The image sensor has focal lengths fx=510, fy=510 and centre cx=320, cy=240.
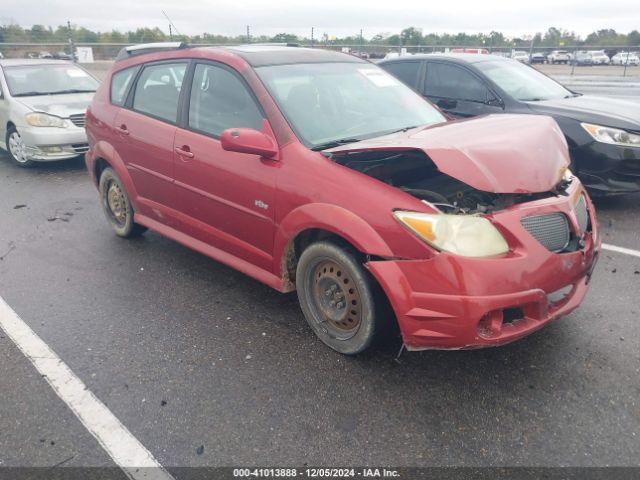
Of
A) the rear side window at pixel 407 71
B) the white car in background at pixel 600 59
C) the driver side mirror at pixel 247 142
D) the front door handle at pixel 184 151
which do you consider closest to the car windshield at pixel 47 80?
the rear side window at pixel 407 71

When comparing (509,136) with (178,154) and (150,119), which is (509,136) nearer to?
(178,154)

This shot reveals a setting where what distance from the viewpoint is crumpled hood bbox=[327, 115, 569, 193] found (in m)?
2.56

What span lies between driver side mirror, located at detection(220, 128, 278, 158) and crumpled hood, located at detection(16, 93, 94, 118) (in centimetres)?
595

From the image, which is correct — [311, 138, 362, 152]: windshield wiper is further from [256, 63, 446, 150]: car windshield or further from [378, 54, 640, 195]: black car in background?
[378, 54, 640, 195]: black car in background

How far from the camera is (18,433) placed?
2.46 meters

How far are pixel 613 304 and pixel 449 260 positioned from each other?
1.83 m

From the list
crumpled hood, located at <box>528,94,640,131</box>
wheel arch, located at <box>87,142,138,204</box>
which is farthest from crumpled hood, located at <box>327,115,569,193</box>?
crumpled hood, located at <box>528,94,640,131</box>

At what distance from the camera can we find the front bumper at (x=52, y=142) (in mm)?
7586

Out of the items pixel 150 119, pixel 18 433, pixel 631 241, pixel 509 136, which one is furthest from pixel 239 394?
pixel 631 241

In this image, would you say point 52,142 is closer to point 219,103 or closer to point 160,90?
point 160,90

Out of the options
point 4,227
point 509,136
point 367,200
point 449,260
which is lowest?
point 4,227

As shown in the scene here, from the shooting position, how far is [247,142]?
2.99m

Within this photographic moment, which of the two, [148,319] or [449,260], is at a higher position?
[449,260]

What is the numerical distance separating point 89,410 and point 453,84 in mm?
5611
